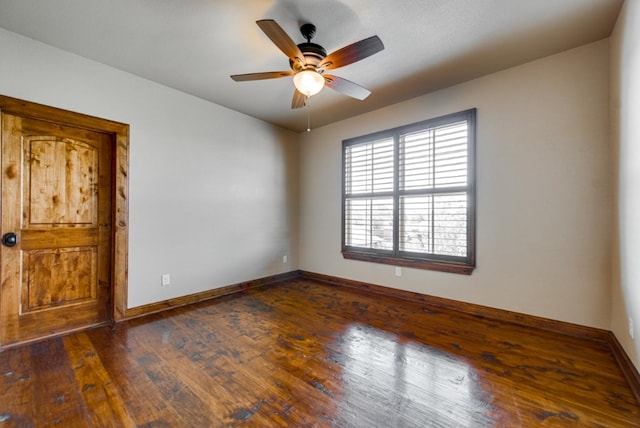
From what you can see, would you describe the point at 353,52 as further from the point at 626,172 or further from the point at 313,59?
the point at 626,172

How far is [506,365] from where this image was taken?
206 centimetres

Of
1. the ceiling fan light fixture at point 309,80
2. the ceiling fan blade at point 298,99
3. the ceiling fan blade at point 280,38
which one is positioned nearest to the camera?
the ceiling fan blade at point 280,38

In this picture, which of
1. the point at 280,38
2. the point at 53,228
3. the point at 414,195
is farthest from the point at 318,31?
the point at 53,228

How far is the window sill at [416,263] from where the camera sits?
126 inches

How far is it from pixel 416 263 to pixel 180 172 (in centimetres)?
332

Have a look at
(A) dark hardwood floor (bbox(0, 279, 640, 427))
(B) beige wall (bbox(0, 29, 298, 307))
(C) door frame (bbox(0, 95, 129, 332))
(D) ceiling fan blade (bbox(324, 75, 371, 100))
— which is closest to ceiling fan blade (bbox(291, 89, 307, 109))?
(D) ceiling fan blade (bbox(324, 75, 371, 100))

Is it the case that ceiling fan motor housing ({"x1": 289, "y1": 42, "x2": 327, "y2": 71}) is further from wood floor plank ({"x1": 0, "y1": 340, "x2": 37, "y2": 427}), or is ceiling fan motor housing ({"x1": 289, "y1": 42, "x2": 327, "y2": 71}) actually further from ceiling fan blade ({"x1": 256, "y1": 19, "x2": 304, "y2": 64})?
wood floor plank ({"x1": 0, "y1": 340, "x2": 37, "y2": 427})

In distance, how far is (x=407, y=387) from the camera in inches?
71.7

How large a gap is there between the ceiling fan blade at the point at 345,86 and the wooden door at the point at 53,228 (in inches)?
99.5

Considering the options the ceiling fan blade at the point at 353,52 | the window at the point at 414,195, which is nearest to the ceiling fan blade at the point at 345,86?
the ceiling fan blade at the point at 353,52

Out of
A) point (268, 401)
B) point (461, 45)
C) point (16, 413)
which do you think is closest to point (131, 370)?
point (16, 413)

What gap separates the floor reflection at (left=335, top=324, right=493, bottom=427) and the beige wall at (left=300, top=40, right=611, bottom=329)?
1313 millimetres

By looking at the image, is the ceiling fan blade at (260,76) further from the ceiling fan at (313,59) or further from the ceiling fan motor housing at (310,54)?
the ceiling fan motor housing at (310,54)

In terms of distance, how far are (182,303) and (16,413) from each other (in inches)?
73.0
